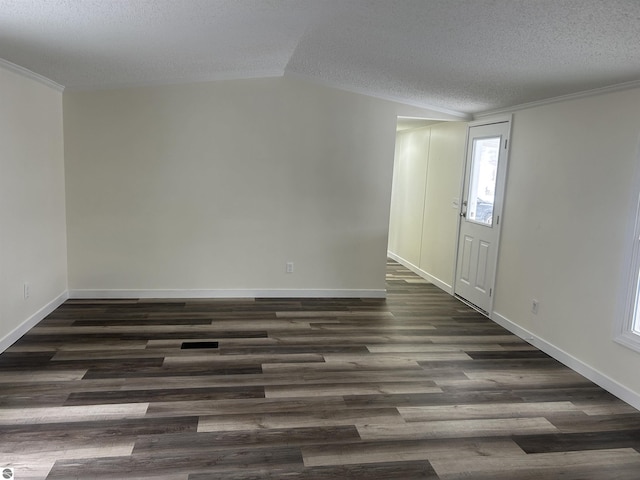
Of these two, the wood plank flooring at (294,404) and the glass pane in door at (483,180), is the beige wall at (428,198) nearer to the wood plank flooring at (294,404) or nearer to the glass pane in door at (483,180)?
the glass pane in door at (483,180)

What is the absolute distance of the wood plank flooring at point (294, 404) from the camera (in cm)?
244

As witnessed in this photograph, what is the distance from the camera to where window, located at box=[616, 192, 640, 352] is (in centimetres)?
323

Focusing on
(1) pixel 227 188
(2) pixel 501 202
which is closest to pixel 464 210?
(2) pixel 501 202

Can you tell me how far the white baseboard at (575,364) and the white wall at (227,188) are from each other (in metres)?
→ 1.64

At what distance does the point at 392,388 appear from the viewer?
10.9 ft

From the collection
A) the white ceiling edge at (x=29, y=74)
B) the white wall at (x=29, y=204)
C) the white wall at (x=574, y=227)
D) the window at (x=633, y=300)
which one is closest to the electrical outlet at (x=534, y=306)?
the white wall at (x=574, y=227)

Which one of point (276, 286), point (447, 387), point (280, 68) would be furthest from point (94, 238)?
point (447, 387)

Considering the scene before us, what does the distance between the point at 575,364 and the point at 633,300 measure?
0.79 meters

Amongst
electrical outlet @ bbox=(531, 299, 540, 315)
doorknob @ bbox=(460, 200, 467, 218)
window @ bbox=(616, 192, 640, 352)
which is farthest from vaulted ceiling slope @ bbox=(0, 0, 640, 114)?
electrical outlet @ bbox=(531, 299, 540, 315)

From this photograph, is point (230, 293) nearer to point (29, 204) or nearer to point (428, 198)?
point (29, 204)

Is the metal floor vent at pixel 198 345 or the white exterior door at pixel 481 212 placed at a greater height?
the white exterior door at pixel 481 212

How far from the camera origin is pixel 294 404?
3.03 m

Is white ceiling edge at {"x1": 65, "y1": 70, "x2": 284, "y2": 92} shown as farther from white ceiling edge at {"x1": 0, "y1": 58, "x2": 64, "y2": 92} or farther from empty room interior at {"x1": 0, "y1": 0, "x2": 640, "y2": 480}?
white ceiling edge at {"x1": 0, "y1": 58, "x2": 64, "y2": 92}

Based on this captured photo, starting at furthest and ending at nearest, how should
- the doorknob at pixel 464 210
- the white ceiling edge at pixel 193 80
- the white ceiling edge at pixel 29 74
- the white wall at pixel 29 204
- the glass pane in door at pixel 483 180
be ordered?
the doorknob at pixel 464 210, the glass pane in door at pixel 483 180, the white ceiling edge at pixel 193 80, the white wall at pixel 29 204, the white ceiling edge at pixel 29 74
